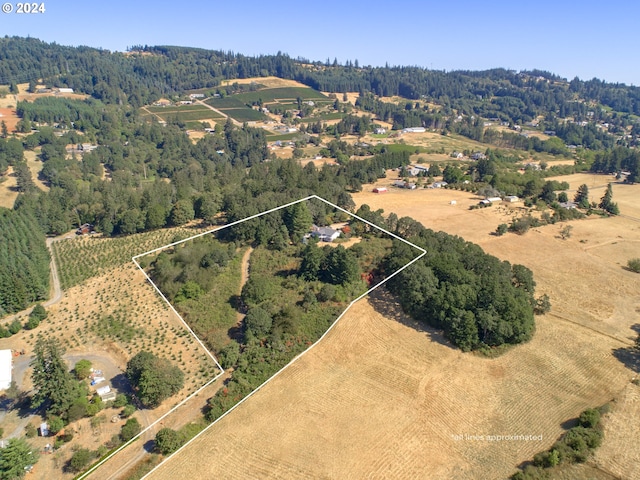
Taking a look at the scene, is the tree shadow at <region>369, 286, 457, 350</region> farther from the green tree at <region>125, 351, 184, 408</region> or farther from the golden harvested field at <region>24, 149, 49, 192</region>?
the golden harvested field at <region>24, 149, 49, 192</region>

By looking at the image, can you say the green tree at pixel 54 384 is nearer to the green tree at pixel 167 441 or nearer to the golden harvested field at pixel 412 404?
the green tree at pixel 167 441

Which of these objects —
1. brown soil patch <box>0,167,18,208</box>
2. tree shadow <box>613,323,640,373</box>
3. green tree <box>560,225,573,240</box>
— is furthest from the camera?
brown soil patch <box>0,167,18,208</box>

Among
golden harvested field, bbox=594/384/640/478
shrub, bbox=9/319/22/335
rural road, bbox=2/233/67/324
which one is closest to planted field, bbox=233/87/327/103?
rural road, bbox=2/233/67/324

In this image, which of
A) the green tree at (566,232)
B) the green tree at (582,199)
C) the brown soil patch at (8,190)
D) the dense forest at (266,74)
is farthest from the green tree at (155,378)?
the dense forest at (266,74)

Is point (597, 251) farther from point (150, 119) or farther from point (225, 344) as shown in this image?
point (150, 119)

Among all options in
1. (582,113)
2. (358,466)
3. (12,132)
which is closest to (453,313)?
(358,466)

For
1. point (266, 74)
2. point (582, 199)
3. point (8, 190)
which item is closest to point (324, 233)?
point (582, 199)

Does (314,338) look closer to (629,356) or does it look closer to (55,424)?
(55,424)
